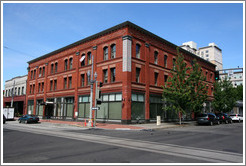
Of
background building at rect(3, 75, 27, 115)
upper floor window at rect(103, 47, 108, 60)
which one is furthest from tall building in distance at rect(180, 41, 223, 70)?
upper floor window at rect(103, 47, 108, 60)

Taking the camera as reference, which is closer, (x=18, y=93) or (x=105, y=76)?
(x=105, y=76)

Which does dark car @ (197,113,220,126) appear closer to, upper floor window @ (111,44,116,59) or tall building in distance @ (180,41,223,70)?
upper floor window @ (111,44,116,59)

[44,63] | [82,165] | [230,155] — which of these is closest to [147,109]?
[230,155]

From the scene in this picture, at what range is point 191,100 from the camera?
26797mm

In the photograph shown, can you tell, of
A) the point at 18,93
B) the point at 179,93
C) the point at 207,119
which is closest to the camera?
the point at 179,93

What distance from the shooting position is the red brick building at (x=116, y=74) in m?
25.8

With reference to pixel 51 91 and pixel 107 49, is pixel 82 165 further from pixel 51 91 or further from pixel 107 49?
pixel 51 91

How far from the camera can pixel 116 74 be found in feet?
87.6

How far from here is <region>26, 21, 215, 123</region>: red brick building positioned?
1017 inches

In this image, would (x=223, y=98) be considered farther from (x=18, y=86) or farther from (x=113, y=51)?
(x=18, y=86)

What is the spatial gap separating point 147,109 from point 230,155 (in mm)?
19319

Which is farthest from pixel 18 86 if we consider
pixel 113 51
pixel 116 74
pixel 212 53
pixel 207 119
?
pixel 212 53

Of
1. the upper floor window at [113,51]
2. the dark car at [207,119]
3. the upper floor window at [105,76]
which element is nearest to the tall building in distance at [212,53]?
the dark car at [207,119]

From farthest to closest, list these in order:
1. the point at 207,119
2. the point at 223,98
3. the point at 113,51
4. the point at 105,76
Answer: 1. the point at 223,98
2. the point at 105,76
3. the point at 113,51
4. the point at 207,119
